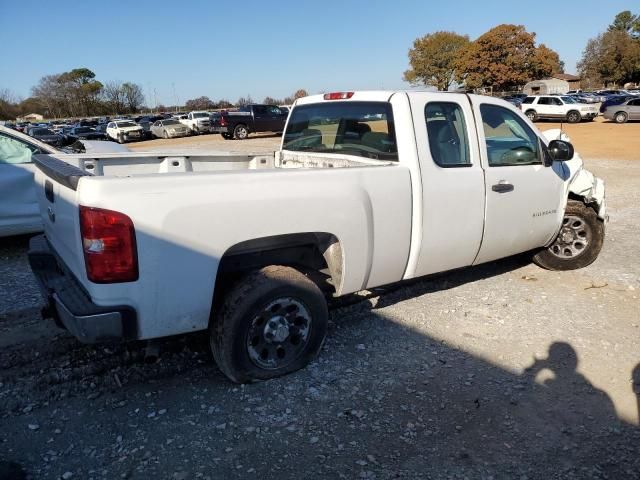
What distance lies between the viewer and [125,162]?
15.5ft

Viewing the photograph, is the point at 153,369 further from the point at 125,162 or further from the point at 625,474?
the point at 625,474

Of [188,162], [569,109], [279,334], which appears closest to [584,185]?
[279,334]

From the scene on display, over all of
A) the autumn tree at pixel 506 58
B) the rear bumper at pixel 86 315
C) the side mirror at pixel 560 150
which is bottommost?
the rear bumper at pixel 86 315

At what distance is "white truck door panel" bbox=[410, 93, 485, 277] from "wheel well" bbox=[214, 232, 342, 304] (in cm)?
74

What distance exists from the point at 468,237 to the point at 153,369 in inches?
102

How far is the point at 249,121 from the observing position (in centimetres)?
3027

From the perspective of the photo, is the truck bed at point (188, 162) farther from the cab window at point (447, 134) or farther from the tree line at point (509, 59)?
the tree line at point (509, 59)

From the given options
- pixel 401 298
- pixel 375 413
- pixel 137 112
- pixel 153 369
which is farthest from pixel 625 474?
pixel 137 112

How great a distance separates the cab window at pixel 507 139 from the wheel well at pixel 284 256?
1.72 metres

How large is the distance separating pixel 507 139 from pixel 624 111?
3367 centimetres

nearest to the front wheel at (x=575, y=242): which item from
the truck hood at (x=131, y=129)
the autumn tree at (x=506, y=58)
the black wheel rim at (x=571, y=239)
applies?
the black wheel rim at (x=571, y=239)

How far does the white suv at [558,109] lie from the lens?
3444 cm

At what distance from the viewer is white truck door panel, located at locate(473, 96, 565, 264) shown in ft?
13.7

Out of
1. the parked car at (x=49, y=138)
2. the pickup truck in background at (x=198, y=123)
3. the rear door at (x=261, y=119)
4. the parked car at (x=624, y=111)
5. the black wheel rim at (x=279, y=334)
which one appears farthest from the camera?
the pickup truck in background at (x=198, y=123)
